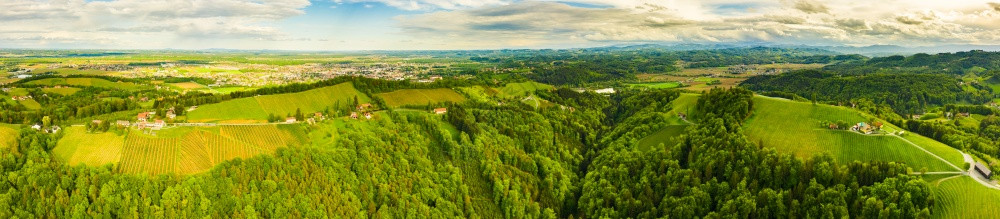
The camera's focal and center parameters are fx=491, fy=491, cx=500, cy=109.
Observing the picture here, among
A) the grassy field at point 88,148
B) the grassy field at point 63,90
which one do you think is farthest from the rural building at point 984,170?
the grassy field at point 63,90

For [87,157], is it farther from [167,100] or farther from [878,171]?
[878,171]

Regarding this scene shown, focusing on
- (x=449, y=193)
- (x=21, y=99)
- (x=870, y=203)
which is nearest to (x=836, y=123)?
(x=870, y=203)

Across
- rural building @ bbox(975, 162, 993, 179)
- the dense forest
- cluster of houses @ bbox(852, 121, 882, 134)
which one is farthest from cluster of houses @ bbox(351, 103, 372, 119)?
rural building @ bbox(975, 162, 993, 179)

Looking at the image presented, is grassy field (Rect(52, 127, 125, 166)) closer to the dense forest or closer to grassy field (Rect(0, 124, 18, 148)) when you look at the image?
the dense forest

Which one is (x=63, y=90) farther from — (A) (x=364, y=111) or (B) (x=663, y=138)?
(B) (x=663, y=138)

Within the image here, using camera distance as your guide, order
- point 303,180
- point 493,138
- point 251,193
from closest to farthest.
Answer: point 251,193 → point 303,180 → point 493,138

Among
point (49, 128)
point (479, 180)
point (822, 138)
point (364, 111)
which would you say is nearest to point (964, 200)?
point (822, 138)

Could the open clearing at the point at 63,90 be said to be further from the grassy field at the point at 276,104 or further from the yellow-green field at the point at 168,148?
the yellow-green field at the point at 168,148
